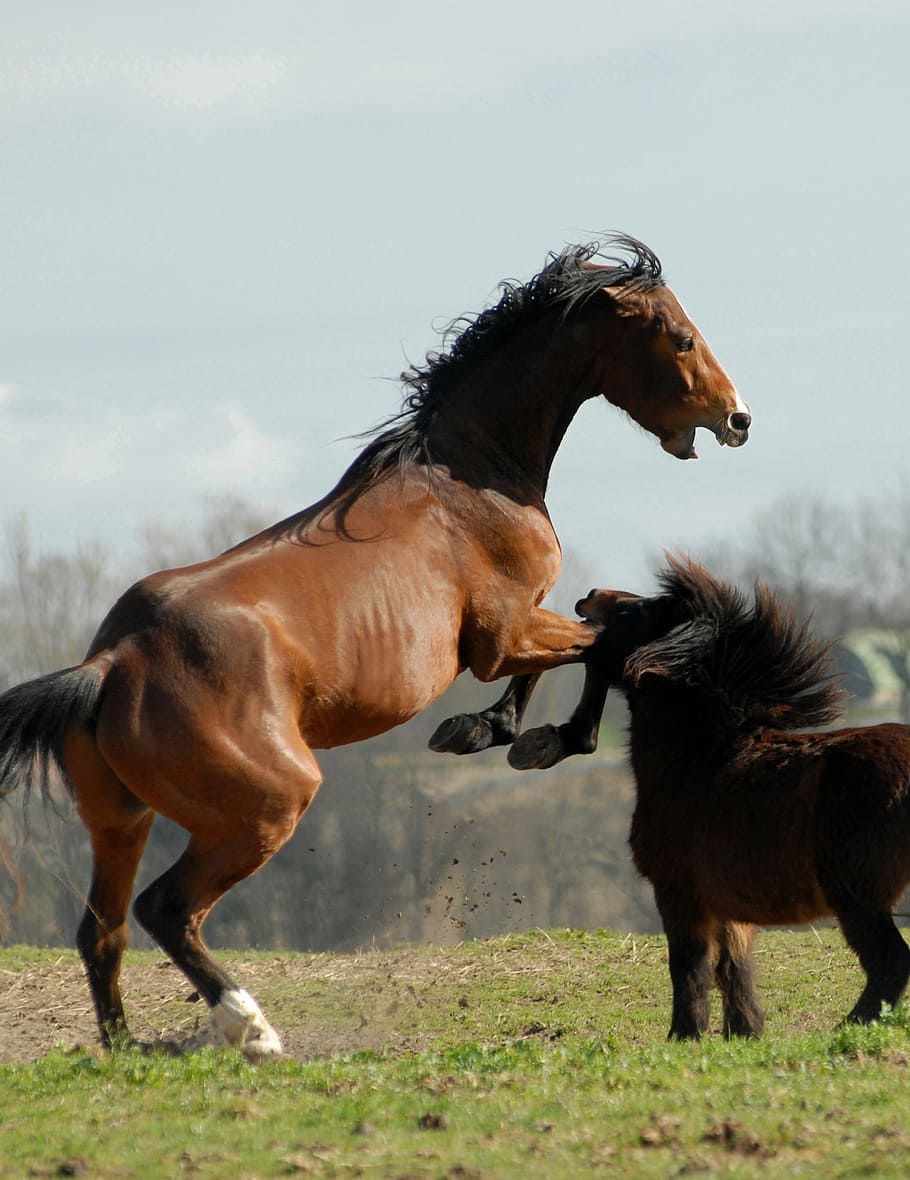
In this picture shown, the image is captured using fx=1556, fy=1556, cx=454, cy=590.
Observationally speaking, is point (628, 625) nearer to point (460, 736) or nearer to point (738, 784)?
point (460, 736)

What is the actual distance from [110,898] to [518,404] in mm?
3024

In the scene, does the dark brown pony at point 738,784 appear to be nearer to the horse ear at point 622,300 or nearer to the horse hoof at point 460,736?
the horse hoof at point 460,736

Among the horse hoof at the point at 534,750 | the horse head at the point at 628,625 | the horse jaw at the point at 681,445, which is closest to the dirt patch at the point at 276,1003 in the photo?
the horse hoof at the point at 534,750

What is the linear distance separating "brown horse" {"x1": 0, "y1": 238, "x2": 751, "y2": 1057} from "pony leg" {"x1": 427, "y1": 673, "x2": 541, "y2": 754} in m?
0.34

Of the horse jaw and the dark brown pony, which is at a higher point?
the horse jaw

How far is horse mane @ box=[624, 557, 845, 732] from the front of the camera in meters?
7.57

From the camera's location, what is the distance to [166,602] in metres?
6.44

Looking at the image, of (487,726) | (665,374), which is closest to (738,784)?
(487,726)

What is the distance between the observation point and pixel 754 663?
764 cm

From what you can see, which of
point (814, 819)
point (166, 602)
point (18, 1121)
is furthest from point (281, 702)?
point (814, 819)

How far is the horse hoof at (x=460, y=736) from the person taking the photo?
297 inches

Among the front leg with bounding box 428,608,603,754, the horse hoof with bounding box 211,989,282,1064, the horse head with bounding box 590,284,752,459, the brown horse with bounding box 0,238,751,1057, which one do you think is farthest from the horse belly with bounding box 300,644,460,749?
the horse head with bounding box 590,284,752,459

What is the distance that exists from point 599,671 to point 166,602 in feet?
8.26

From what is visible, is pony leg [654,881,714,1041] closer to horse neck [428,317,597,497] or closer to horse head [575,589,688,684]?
horse head [575,589,688,684]
